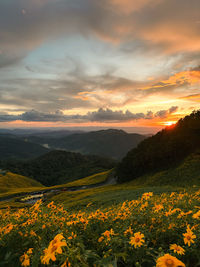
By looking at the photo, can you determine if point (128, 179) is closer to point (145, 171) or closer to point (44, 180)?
point (145, 171)

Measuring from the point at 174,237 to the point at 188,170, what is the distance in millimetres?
39397

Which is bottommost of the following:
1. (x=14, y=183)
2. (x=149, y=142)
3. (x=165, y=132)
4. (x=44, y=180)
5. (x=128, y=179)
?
(x=44, y=180)

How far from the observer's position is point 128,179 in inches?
2340

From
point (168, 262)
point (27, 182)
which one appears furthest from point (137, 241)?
point (27, 182)

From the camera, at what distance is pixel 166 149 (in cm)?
5222

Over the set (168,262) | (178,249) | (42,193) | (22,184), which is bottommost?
(22,184)

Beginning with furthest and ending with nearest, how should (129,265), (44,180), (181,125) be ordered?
(44,180) < (181,125) < (129,265)

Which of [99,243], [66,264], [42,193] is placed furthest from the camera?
[42,193]

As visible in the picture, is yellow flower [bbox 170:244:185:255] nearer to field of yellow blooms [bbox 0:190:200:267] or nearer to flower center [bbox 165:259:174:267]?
field of yellow blooms [bbox 0:190:200:267]

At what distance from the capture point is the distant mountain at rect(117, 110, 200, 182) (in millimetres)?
51125

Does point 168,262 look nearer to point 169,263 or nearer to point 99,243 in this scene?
point 169,263

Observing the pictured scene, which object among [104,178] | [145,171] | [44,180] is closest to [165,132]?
[145,171]

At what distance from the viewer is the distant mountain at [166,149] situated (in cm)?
5112

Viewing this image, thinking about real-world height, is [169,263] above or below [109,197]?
above
